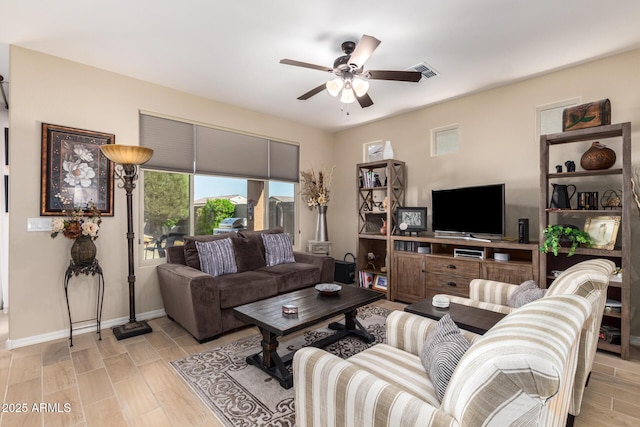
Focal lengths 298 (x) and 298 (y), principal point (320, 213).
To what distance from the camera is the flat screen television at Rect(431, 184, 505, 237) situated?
3416 mm

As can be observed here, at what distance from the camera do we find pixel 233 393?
2107mm

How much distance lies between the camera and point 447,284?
12.1ft

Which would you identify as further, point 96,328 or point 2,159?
point 2,159

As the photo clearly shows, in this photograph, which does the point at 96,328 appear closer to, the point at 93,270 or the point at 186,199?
the point at 93,270

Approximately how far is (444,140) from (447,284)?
205cm

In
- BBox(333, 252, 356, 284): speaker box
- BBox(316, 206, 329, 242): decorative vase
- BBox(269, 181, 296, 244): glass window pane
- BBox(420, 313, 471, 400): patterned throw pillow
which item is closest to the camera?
BBox(420, 313, 471, 400): patterned throw pillow

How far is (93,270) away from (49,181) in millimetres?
983

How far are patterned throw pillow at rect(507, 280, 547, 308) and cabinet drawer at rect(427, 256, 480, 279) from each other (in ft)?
3.34

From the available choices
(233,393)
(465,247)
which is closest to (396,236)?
(465,247)

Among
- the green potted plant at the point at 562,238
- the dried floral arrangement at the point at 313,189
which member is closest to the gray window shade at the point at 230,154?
the dried floral arrangement at the point at 313,189

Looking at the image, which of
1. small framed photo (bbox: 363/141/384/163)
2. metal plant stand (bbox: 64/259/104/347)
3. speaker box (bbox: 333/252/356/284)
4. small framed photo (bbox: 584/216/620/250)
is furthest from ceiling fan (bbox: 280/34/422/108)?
speaker box (bbox: 333/252/356/284)

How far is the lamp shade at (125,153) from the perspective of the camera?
2881 mm

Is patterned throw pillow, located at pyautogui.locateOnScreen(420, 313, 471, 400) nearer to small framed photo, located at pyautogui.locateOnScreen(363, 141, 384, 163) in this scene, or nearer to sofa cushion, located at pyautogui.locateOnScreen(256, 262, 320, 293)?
sofa cushion, located at pyautogui.locateOnScreen(256, 262, 320, 293)

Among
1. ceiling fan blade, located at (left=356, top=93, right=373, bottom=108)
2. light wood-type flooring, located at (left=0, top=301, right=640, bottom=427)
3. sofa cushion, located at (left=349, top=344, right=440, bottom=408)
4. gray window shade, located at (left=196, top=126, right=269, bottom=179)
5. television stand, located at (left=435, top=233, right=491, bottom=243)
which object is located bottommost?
light wood-type flooring, located at (left=0, top=301, right=640, bottom=427)
